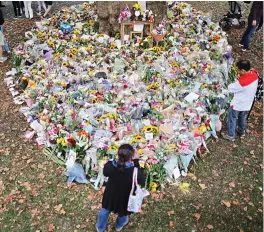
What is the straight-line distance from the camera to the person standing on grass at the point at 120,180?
12.1ft

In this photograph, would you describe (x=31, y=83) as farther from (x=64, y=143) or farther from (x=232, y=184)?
(x=232, y=184)

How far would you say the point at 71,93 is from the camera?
642 cm

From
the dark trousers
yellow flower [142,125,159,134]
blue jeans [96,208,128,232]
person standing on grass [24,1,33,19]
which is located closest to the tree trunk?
person standing on grass [24,1,33,19]

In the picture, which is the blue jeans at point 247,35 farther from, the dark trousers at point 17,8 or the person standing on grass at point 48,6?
the dark trousers at point 17,8

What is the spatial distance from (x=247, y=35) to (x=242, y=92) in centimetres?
384

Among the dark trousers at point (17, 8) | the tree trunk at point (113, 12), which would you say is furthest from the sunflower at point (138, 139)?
the dark trousers at point (17, 8)

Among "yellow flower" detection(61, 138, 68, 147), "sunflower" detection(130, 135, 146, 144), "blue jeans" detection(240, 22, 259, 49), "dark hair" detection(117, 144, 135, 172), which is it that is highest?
"dark hair" detection(117, 144, 135, 172)

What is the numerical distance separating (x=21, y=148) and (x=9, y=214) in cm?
132

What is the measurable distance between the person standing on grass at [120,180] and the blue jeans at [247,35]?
6149 millimetres

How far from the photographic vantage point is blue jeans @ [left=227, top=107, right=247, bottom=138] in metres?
5.94

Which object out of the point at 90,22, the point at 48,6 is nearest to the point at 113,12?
the point at 90,22

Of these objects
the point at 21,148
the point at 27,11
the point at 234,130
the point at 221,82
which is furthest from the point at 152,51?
the point at 27,11

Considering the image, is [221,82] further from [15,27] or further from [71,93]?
[15,27]

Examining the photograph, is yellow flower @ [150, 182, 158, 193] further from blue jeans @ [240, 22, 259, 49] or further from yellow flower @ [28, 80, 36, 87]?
blue jeans @ [240, 22, 259, 49]
